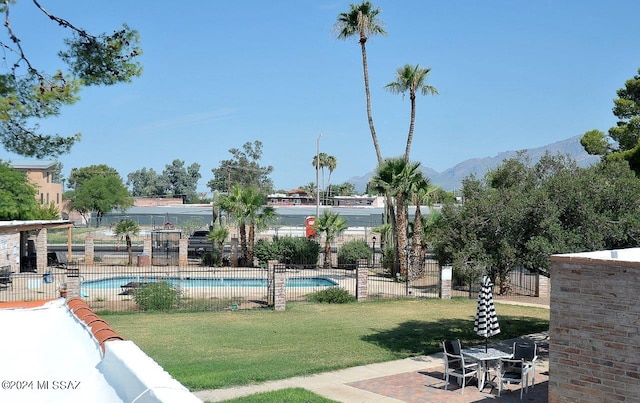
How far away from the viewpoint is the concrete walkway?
12347mm

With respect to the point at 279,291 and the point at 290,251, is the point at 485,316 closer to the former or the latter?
the point at 279,291

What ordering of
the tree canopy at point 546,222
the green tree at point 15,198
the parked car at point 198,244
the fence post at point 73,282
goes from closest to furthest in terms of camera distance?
the tree canopy at point 546,222 < the fence post at point 73,282 < the green tree at point 15,198 < the parked car at point 198,244

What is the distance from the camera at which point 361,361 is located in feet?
50.3

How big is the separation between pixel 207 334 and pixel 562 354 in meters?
11.2

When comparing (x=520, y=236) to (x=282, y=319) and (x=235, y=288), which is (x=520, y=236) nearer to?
(x=282, y=319)

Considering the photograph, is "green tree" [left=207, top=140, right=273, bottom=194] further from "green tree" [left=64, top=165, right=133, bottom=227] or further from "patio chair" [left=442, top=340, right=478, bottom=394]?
"patio chair" [left=442, top=340, right=478, bottom=394]

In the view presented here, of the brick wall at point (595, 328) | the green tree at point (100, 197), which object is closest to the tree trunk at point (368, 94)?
the brick wall at point (595, 328)

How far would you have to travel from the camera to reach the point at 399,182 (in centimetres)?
3156

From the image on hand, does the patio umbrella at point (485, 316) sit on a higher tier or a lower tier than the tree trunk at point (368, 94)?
lower

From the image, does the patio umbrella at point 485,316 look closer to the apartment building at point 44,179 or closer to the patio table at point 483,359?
the patio table at point 483,359

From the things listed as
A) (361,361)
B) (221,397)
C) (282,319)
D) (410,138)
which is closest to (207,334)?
(282,319)

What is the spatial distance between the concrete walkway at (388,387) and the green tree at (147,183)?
138971 millimetres

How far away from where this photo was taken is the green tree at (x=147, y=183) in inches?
5886

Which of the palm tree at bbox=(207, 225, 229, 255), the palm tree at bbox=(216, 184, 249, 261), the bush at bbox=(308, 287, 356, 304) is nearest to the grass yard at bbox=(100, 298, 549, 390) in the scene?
the bush at bbox=(308, 287, 356, 304)
